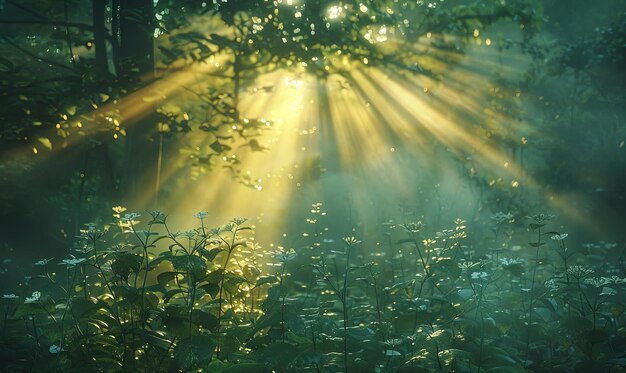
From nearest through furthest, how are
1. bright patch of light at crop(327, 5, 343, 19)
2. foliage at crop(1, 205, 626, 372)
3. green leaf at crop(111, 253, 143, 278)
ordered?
foliage at crop(1, 205, 626, 372) < green leaf at crop(111, 253, 143, 278) < bright patch of light at crop(327, 5, 343, 19)

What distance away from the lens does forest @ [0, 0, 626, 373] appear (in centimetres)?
283

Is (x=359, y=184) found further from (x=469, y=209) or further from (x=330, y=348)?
(x=330, y=348)

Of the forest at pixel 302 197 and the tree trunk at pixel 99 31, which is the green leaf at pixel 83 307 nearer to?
the forest at pixel 302 197

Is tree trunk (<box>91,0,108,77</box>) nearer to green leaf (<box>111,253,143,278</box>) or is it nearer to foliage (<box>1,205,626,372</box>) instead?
foliage (<box>1,205,626,372</box>)

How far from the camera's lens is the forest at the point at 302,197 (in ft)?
9.28

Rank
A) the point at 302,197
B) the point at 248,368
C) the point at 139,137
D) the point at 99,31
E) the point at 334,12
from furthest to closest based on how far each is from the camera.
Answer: the point at 302,197 → the point at 334,12 → the point at 139,137 → the point at 99,31 → the point at 248,368

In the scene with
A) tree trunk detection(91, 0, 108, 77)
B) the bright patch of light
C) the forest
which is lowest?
the forest

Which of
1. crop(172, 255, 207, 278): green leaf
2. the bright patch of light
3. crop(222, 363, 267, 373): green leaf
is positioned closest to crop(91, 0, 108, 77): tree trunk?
the bright patch of light

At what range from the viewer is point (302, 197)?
11.9 metres

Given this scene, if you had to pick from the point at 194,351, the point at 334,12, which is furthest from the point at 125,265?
the point at 334,12

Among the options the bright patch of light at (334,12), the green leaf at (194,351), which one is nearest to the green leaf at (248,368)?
the green leaf at (194,351)

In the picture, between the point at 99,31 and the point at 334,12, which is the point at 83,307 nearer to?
the point at 99,31

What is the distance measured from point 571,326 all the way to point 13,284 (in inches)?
266

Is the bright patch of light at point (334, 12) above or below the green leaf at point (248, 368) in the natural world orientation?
above
